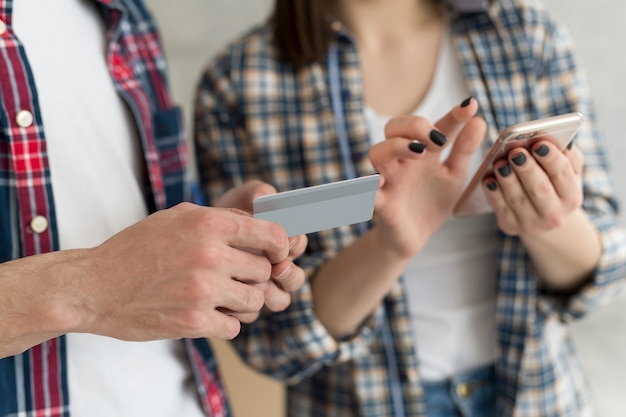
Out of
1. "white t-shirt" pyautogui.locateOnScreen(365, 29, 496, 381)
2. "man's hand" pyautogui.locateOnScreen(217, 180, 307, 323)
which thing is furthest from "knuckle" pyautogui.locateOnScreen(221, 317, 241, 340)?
"white t-shirt" pyautogui.locateOnScreen(365, 29, 496, 381)

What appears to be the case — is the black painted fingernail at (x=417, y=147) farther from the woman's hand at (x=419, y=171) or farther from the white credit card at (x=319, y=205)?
the white credit card at (x=319, y=205)

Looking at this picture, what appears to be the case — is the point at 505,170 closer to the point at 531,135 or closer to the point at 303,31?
the point at 531,135

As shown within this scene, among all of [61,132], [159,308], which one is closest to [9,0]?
[61,132]

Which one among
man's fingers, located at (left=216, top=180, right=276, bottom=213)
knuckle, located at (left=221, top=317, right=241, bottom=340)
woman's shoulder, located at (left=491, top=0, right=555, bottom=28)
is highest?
woman's shoulder, located at (left=491, top=0, right=555, bottom=28)

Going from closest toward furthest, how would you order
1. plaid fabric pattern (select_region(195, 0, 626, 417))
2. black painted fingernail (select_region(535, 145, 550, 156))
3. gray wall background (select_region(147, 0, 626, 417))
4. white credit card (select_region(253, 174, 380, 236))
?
1. white credit card (select_region(253, 174, 380, 236))
2. black painted fingernail (select_region(535, 145, 550, 156))
3. plaid fabric pattern (select_region(195, 0, 626, 417))
4. gray wall background (select_region(147, 0, 626, 417))

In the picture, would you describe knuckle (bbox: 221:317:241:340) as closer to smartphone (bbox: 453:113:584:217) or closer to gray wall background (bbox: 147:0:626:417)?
smartphone (bbox: 453:113:584:217)

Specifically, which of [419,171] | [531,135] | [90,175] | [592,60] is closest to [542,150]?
[531,135]

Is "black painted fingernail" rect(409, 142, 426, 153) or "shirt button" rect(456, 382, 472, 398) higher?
"black painted fingernail" rect(409, 142, 426, 153)

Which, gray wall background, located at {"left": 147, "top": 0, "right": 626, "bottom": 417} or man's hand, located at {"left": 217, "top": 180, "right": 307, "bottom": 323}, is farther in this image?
gray wall background, located at {"left": 147, "top": 0, "right": 626, "bottom": 417}

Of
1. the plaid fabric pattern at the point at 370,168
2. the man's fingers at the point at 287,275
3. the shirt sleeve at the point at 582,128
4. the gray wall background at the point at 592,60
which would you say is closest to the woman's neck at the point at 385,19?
the plaid fabric pattern at the point at 370,168

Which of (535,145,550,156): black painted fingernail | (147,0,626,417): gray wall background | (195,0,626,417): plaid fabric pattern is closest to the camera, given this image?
(535,145,550,156): black painted fingernail

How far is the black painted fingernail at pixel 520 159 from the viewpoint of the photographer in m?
0.60

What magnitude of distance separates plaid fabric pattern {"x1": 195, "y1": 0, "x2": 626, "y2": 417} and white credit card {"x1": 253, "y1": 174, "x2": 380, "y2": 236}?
13.1 inches

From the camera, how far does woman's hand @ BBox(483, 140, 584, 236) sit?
61cm
